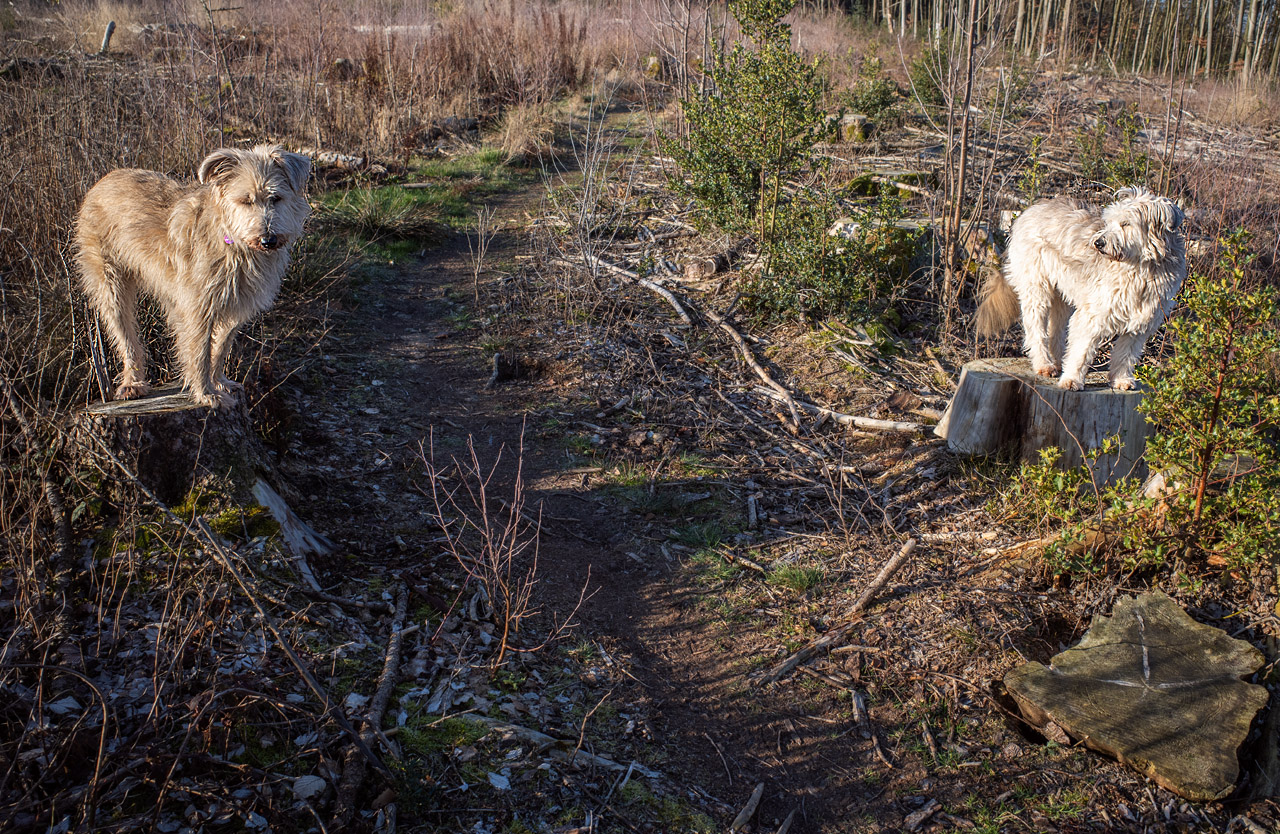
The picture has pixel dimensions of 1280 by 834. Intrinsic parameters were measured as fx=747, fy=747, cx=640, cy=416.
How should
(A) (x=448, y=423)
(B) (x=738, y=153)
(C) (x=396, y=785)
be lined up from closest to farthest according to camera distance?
(C) (x=396, y=785) < (A) (x=448, y=423) < (B) (x=738, y=153)

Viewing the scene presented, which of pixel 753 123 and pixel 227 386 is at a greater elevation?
pixel 753 123

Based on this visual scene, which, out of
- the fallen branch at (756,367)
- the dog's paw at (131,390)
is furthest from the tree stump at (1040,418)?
the dog's paw at (131,390)

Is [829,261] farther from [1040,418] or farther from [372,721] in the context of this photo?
[372,721]

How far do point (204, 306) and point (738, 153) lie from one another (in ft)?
19.3

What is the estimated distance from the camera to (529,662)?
3799 mm

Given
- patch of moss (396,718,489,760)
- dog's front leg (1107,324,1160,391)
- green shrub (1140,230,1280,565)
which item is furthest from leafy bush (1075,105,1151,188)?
patch of moss (396,718,489,760)

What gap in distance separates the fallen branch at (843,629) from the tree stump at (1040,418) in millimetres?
1483

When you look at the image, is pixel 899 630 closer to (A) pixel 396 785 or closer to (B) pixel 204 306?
(A) pixel 396 785

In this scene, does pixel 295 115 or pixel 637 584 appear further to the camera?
pixel 295 115

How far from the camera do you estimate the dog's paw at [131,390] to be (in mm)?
4355

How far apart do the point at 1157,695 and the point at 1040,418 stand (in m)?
2.08

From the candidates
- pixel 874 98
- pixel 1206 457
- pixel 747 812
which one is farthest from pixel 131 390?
pixel 874 98

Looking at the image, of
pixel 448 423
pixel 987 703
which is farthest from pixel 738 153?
pixel 987 703

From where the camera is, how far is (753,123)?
7953mm
